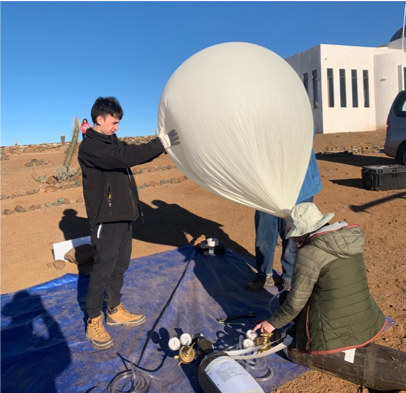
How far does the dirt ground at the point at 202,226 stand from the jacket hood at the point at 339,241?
2.71ft

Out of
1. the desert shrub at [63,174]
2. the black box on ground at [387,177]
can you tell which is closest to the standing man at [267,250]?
the black box on ground at [387,177]

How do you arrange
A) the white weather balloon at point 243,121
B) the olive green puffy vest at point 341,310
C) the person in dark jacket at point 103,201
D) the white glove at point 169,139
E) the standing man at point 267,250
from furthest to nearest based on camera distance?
the standing man at point 267,250 → the person in dark jacket at point 103,201 → the white glove at point 169,139 → the white weather balloon at point 243,121 → the olive green puffy vest at point 341,310

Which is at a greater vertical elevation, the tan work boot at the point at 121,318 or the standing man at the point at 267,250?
the standing man at the point at 267,250

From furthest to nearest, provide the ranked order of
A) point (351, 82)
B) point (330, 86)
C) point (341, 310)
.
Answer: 1. point (351, 82)
2. point (330, 86)
3. point (341, 310)

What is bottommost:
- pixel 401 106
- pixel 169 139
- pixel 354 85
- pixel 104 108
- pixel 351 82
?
pixel 169 139

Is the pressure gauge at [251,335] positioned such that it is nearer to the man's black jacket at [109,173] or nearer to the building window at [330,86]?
the man's black jacket at [109,173]

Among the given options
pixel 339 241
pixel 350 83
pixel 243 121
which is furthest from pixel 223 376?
pixel 350 83

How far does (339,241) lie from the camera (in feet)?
6.37

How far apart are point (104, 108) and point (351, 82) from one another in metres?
20.3

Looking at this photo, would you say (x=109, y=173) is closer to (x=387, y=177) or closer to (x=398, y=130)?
(x=387, y=177)

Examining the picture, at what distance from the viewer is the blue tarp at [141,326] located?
2.31m

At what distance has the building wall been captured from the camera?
64.1 feet

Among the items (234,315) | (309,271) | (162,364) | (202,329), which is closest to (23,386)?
→ (162,364)

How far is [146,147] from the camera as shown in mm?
2465
